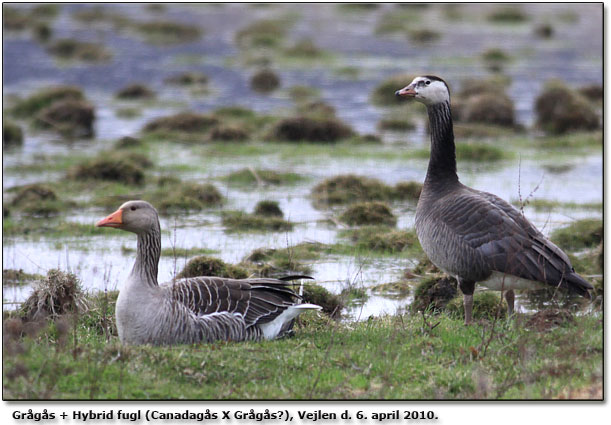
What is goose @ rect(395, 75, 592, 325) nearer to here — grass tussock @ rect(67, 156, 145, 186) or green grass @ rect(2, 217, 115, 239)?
green grass @ rect(2, 217, 115, 239)

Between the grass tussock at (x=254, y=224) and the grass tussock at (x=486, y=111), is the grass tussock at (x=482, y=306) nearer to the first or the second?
the grass tussock at (x=254, y=224)

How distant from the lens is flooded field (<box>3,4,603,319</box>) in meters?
15.7

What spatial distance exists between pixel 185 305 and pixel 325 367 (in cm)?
170

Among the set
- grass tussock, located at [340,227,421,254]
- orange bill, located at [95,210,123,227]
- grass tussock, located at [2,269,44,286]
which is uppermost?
orange bill, located at [95,210,123,227]

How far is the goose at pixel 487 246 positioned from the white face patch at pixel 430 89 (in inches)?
43.2

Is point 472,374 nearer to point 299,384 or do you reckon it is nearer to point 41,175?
point 299,384

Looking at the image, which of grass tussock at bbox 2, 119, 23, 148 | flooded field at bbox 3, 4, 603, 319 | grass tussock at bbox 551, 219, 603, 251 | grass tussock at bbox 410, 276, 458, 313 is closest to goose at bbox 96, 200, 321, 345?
flooded field at bbox 3, 4, 603, 319

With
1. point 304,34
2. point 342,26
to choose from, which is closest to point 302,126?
point 304,34

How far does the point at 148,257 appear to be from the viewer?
9.41m

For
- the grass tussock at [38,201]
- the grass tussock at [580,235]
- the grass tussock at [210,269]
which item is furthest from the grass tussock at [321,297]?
the grass tussock at [38,201]

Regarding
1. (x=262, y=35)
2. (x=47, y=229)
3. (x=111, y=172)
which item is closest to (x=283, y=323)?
(x=47, y=229)

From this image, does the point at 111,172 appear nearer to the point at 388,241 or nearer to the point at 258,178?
the point at 258,178

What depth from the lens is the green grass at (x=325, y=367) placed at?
774 centimetres

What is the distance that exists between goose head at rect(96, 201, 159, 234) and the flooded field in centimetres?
66
